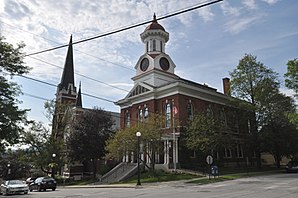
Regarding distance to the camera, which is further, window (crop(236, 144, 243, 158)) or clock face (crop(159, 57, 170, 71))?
clock face (crop(159, 57, 170, 71))

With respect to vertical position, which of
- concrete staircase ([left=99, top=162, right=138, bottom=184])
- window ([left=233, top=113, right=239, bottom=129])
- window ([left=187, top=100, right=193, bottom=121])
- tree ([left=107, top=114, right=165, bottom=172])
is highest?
window ([left=187, top=100, right=193, bottom=121])

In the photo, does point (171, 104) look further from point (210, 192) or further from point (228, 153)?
point (210, 192)

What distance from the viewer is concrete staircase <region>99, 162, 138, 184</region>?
113 ft

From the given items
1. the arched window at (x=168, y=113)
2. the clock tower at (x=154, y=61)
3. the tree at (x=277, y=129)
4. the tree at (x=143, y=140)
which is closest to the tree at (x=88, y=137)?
the tree at (x=143, y=140)

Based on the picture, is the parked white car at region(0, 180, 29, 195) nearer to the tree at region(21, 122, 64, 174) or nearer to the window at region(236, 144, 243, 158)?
the tree at region(21, 122, 64, 174)

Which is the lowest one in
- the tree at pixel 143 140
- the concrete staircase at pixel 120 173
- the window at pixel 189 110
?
the concrete staircase at pixel 120 173

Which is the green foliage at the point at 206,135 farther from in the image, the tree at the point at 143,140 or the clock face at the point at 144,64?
the clock face at the point at 144,64

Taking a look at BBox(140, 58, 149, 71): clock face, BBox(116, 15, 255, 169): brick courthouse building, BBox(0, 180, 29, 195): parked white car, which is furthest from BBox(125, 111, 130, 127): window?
BBox(0, 180, 29, 195): parked white car

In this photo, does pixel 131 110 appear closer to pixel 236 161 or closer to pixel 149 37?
pixel 149 37

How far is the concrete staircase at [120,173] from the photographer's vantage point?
34.5m

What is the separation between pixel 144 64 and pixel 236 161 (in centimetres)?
1973

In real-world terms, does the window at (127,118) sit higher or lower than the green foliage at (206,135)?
higher

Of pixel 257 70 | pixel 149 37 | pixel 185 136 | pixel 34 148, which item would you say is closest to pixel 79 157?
pixel 34 148

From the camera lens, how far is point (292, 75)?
104 feet
